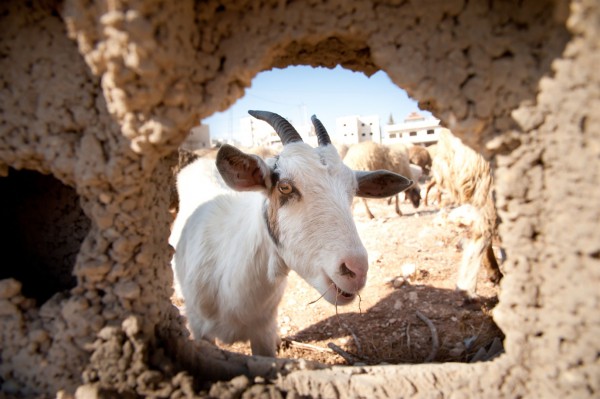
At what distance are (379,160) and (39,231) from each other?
30.3 ft

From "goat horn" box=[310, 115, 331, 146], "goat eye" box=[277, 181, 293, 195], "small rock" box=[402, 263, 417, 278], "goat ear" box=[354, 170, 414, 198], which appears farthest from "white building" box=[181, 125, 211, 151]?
Result: "goat eye" box=[277, 181, 293, 195]

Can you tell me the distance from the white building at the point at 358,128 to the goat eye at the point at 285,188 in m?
25.3

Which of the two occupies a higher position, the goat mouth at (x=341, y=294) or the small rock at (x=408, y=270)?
the goat mouth at (x=341, y=294)

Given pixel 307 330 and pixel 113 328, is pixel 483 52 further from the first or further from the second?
pixel 307 330

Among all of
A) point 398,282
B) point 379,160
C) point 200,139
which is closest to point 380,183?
point 398,282

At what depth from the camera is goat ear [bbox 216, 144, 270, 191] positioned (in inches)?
96.6

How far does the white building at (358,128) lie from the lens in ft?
91.2

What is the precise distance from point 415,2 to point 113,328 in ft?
7.31

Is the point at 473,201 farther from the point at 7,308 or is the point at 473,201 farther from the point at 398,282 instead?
the point at 7,308

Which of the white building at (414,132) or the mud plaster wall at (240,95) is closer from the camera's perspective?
the mud plaster wall at (240,95)

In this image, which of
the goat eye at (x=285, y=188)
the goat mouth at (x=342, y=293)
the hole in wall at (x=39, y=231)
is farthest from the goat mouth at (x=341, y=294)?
the hole in wall at (x=39, y=231)

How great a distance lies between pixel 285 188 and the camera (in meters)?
2.46

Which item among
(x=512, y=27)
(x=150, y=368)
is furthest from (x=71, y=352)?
(x=512, y=27)

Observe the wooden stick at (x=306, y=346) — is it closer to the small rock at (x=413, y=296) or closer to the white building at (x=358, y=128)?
the small rock at (x=413, y=296)
